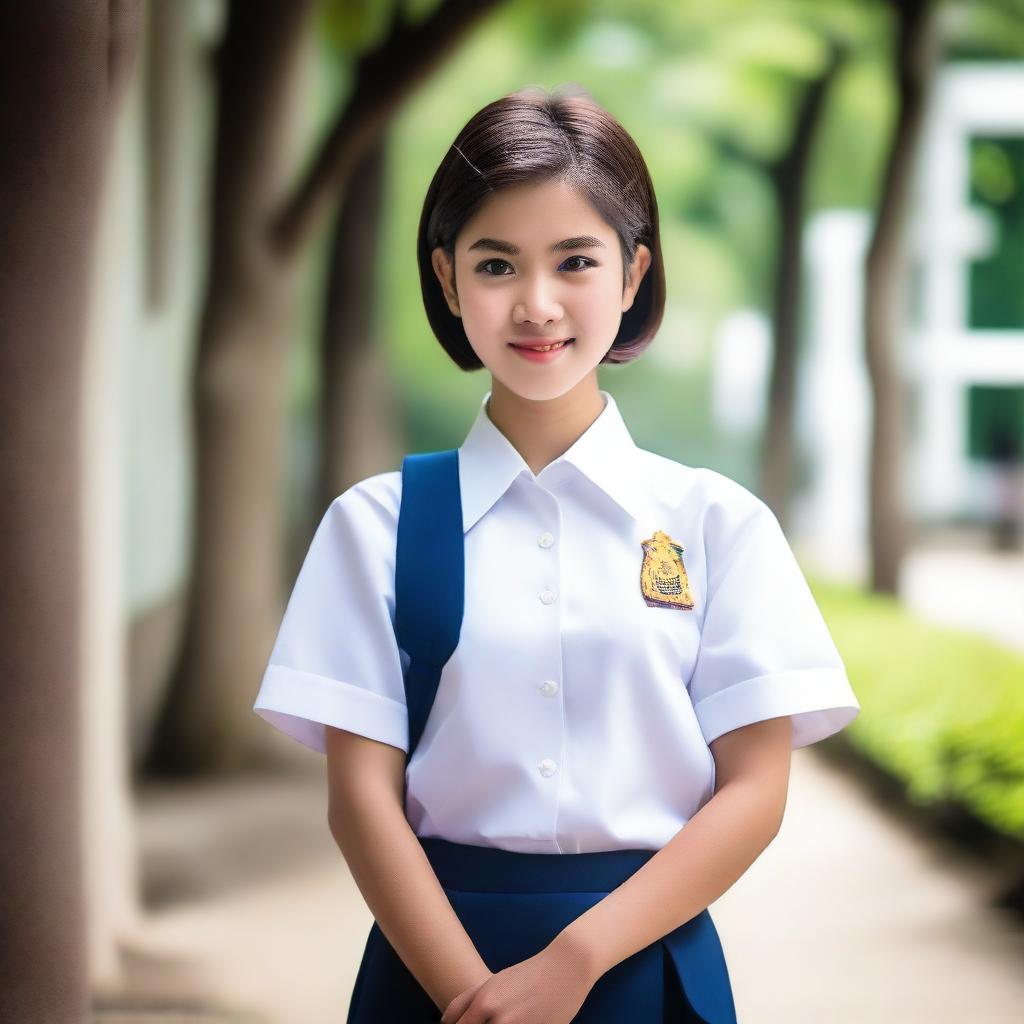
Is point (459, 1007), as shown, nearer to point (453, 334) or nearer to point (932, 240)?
point (453, 334)

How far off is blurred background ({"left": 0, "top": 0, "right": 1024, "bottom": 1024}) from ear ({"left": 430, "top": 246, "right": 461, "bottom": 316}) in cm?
41

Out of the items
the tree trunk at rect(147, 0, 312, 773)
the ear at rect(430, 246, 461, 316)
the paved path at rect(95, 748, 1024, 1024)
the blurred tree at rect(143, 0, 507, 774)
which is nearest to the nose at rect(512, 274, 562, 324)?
the ear at rect(430, 246, 461, 316)

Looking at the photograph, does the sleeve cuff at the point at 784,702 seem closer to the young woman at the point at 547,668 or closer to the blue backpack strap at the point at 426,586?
the young woman at the point at 547,668

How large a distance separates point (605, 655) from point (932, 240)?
53.8ft

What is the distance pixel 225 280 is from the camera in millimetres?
5434

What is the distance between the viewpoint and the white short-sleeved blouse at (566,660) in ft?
4.63

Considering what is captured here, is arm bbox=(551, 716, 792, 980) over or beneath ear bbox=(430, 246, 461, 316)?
beneath

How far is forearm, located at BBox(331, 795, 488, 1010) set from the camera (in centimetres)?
134

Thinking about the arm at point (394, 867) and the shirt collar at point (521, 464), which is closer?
the arm at point (394, 867)

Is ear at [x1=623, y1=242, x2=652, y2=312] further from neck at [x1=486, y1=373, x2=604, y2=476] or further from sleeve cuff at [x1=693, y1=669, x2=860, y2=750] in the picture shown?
sleeve cuff at [x1=693, y1=669, x2=860, y2=750]

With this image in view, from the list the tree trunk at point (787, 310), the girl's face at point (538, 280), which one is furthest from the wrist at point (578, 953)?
the tree trunk at point (787, 310)

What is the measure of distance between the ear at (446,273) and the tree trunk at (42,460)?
412mm

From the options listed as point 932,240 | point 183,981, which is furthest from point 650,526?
point 932,240

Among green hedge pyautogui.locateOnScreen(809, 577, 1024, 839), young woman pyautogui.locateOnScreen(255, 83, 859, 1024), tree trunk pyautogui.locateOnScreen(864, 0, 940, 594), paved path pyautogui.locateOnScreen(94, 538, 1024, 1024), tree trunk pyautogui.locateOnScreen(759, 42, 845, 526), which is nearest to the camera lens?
young woman pyautogui.locateOnScreen(255, 83, 859, 1024)
